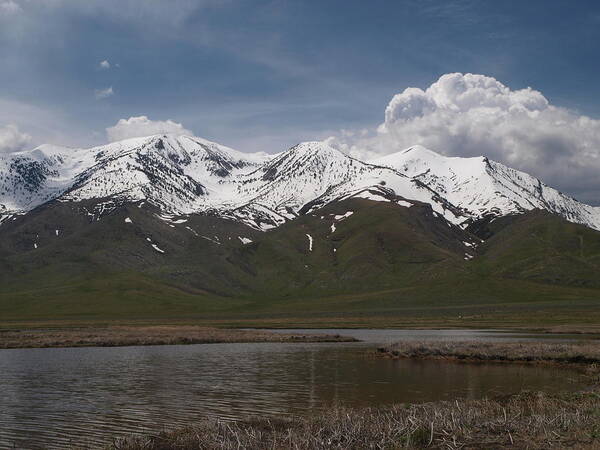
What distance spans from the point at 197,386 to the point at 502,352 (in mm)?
32824

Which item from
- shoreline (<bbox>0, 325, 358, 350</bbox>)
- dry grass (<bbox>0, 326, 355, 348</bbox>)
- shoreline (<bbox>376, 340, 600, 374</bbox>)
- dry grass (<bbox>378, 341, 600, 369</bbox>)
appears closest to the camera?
shoreline (<bbox>376, 340, 600, 374</bbox>)

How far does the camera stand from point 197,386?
49188 millimetres

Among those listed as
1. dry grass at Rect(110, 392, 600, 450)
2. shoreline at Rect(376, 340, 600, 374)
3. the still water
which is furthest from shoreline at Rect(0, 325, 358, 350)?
dry grass at Rect(110, 392, 600, 450)

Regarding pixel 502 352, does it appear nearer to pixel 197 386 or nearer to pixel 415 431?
pixel 197 386

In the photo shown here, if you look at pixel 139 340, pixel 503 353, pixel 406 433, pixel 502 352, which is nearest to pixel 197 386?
pixel 406 433

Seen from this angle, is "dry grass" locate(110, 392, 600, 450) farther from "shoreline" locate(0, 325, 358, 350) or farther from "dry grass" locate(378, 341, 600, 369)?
"shoreline" locate(0, 325, 358, 350)

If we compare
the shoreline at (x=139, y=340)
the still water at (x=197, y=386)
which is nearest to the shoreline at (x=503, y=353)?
the still water at (x=197, y=386)

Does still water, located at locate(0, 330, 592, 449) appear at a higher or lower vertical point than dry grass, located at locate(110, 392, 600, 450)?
lower

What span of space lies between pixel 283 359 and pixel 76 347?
1473 inches

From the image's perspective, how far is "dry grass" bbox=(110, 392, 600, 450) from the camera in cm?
2427

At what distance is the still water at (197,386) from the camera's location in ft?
116

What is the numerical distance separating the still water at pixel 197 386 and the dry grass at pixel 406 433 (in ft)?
19.3

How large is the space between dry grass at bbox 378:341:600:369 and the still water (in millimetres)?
3396

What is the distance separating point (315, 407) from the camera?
3922 cm
